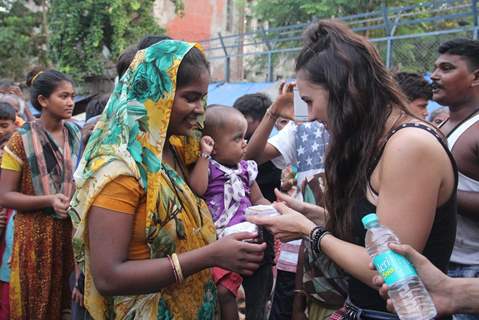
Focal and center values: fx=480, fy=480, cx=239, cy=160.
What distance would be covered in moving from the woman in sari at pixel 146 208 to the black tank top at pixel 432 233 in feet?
1.29

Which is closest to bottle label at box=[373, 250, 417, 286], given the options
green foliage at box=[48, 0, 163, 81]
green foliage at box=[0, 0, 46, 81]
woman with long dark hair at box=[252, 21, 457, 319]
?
woman with long dark hair at box=[252, 21, 457, 319]

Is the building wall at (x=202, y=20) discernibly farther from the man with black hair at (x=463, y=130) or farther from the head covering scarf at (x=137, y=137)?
the head covering scarf at (x=137, y=137)

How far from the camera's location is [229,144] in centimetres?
288

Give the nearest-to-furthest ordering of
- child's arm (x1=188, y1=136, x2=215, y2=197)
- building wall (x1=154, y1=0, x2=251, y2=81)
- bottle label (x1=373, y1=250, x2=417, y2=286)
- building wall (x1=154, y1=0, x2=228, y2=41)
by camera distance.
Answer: bottle label (x1=373, y1=250, x2=417, y2=286) < child's arm (x1=188, y1=136, x2=215, y2=197) < building wall (x1=154, y1=0, x2=251, y2=81) < building wall (x1=154, y1=0, x2=228, y2=41)

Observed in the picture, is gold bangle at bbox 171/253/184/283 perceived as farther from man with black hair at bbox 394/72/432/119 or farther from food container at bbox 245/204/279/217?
man with black hair at bbox 394/72/432/119

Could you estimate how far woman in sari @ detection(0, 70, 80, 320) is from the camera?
3.26 meters

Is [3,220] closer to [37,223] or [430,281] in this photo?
[37,223]

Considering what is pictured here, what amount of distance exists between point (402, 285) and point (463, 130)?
185 cm

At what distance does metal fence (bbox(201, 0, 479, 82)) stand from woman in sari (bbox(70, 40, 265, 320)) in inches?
123

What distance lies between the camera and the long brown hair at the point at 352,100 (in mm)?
1700

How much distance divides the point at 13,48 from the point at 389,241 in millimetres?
20923

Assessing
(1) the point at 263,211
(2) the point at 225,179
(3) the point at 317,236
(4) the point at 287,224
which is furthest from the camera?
(2) the point at 225,179

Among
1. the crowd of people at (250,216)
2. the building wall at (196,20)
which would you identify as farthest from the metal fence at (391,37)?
the crowd of people at (250,216)

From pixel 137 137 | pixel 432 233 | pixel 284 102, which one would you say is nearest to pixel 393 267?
pixel 432 233
